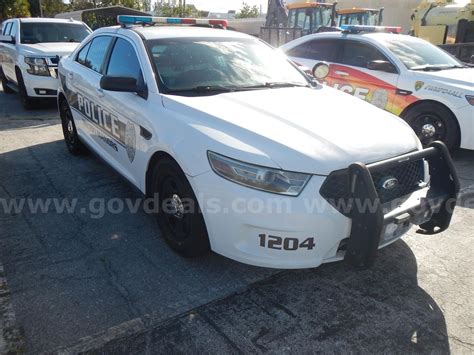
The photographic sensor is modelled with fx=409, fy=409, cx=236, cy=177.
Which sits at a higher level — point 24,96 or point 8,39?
point 8,39

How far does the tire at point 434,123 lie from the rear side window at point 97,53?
163 inches

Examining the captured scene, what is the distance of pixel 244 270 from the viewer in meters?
3.01

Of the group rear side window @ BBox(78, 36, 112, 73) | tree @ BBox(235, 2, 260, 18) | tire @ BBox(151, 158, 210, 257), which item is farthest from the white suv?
tree @ BBox(235, 2, 260, 18)

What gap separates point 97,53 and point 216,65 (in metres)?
1.62

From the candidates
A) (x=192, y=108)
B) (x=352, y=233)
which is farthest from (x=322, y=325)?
(x=192, y=108)

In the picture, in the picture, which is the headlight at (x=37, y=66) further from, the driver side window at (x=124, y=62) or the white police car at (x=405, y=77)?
the white police car at (x=405, y=77)

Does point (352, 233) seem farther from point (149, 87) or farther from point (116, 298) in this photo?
point (149, 87)

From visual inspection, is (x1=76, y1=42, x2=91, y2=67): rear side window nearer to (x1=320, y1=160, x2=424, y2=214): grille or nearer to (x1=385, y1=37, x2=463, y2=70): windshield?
(x1=320, y1=160, x2=424, y2=214): grille

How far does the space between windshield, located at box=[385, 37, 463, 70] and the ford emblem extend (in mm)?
3813

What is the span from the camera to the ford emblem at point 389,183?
102 inches

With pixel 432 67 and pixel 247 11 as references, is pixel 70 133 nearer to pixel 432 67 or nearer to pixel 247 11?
pixel 432 67

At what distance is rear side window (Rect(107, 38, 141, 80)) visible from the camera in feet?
11.5

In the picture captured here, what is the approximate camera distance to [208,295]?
2.73 metres

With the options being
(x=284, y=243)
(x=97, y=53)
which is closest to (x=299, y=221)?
(x=284, y=243)
